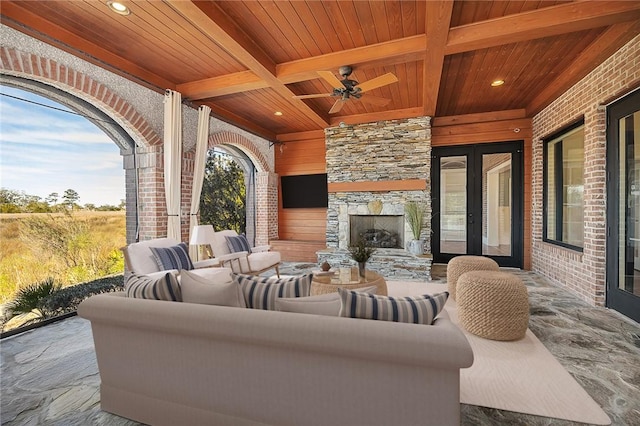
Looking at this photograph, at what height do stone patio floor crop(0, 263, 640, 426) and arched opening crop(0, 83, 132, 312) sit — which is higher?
arched opening crop(0, 83, 132, 312)

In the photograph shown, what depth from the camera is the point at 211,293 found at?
1.66 metres

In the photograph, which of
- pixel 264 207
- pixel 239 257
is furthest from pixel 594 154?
pixel 264 207

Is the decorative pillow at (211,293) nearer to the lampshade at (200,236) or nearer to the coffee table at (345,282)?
the coffee table at (345,282)

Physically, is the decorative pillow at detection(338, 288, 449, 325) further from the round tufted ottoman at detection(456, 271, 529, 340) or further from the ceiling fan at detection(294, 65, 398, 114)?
the ceiling fan at detection(294, 65, 398, 114)

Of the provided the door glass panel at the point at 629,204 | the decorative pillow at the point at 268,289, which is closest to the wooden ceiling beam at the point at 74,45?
the decorative pillow at the point at 268,289

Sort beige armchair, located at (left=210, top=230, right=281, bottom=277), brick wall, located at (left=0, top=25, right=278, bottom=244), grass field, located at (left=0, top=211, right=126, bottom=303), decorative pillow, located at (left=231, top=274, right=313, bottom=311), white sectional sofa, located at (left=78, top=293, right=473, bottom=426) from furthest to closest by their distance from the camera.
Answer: beige armchair, located at (left=210, top=230, right=281, bottom=277) → grass field, located at (left=0, top=211, right=126, bottom=303) → brick wall, located at (left=0, top=25, right=278, bottom=244) → decorative pillow, located at (left=231, top=274, right=313, bottom=311) → white sectional sofa, located at (left=78, top=293, right=473, bottom=426)

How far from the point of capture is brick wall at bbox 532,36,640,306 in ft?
9.84

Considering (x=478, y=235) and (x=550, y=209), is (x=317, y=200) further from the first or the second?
(x=550, y=209)

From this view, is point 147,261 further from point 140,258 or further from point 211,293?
point 211,293

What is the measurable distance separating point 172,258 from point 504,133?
5.88m

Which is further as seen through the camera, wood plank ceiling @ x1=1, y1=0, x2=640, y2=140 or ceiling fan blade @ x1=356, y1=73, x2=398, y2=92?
ceiling fan blade @ x1=356, y1=73, x2=398, y2=92

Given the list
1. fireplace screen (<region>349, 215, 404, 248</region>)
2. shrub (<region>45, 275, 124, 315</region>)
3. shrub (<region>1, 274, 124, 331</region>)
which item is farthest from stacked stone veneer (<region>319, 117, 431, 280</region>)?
shrub (<region>1, 274, 124, 331</region>)

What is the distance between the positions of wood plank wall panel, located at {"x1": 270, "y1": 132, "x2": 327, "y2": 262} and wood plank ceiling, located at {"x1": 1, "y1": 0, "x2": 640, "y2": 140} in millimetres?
2339

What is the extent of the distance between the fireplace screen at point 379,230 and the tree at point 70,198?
4.25 meters
